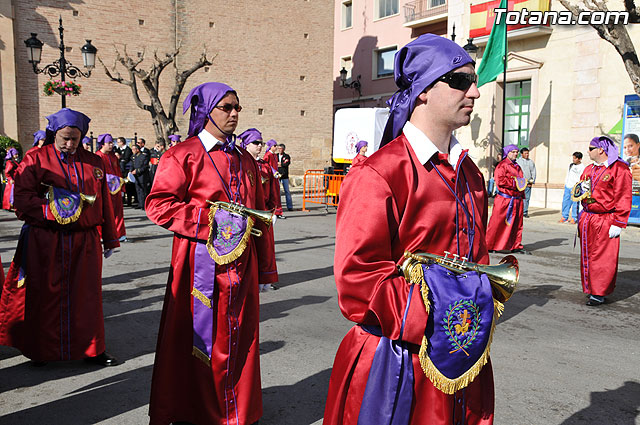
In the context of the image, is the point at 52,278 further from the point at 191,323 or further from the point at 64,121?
the point at 191,323

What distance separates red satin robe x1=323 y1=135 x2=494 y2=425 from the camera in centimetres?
189

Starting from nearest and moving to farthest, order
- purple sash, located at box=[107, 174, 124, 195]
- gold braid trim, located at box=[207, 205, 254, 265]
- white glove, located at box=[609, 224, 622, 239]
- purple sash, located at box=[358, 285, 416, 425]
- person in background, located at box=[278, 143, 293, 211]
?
purple sash, located at box=[358, 285, 416, 425]
gold braid trim, located at box=[207, 205, 254, 265]
white glove, located at box=[609, 224, 622, 239]
purple sash, located at box=[107, 174, 124, 195]
person in background, located at box=[278, 143, 293, 211]

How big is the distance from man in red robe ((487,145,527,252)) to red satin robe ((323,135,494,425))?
31.7 feet

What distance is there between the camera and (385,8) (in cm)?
3431

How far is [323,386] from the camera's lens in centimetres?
461

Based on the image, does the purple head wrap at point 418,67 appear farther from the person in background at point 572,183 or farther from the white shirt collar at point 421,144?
the person in background at point 572,183

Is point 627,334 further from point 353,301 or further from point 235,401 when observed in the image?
point 353,301

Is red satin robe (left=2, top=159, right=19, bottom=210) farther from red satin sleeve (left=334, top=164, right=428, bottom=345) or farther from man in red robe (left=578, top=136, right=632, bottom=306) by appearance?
red satin sleeve (left=334, top=164, right=428, bottom=345)

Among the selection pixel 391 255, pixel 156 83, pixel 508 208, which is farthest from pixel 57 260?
pixel 156 83

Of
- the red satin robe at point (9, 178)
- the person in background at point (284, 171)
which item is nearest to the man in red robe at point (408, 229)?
the red satin robe at point (9, 178)

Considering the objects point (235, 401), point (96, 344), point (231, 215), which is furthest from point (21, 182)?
point (235, 401)

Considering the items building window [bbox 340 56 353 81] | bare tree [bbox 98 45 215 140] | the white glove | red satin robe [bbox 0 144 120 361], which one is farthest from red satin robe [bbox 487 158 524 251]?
building window [bbox 340 56 353 81]

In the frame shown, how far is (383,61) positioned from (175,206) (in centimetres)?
3279

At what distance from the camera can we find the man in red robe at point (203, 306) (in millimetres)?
3584
